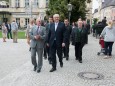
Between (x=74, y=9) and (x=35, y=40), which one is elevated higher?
(x=74, y=9)

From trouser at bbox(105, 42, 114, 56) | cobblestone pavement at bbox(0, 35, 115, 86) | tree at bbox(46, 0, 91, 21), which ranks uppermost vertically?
tree at bbox(46, 0, 91, 21)

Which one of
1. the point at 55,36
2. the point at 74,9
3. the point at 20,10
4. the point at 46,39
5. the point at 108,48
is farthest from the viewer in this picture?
the point at 20,10

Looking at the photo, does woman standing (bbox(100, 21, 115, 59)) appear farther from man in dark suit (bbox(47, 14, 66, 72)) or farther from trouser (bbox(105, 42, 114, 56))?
man in dark suit (bbox(47, 14, 66, 72))

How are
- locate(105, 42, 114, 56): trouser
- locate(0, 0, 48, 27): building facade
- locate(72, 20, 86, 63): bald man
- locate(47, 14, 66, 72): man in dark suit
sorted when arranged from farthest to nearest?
locate(0, 0, 48, 27): building facade → locate(105, 42, 114, 56): trouser → locate(72, 20, 86, 63): bald man → locate(47, 14, 66, 72): man in dark suit

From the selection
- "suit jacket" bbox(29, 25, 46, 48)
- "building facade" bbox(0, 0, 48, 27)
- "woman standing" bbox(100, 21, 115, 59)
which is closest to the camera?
"suit jacket" bbox(29, 25, 46, 48)

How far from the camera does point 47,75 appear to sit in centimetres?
892

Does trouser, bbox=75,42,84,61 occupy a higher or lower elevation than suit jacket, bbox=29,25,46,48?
lower

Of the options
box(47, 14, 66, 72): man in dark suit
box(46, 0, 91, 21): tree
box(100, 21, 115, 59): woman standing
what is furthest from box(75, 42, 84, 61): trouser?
box(46, 0, 91, 21): tree

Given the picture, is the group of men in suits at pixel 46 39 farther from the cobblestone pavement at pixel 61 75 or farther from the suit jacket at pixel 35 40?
the cobblestone pavement at pixel 61 75

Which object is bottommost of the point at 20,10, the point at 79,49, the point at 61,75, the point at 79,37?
the point at 61,75

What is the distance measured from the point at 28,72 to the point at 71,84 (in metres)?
2.16

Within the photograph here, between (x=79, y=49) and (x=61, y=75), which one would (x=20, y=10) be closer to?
(x=79, y=49)

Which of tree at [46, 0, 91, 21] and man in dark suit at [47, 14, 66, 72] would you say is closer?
man in dark suit at [47, 14, 66, 72]

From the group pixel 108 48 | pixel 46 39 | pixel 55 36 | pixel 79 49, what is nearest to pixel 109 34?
pixel 108 48
